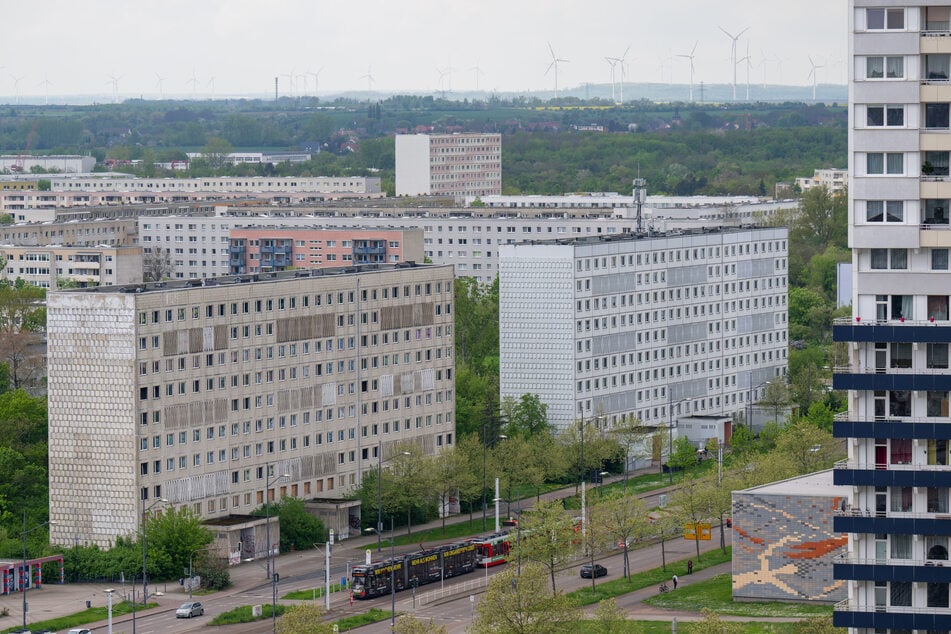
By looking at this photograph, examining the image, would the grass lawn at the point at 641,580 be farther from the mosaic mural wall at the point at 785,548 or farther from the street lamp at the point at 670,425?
the street lamp at the point at 670,425

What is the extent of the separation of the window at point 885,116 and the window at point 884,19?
2760mm

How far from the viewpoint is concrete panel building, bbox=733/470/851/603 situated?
365 ft

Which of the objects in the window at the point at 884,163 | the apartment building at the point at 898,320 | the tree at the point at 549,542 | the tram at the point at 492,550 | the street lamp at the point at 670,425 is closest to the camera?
the apartment building at the point at 898,320

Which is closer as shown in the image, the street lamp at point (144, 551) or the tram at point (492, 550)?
the street lamp at point (144, 551)

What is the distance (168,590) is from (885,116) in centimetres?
5737

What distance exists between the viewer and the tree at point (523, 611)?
92.8 meters

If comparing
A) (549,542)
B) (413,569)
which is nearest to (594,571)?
(549,542)

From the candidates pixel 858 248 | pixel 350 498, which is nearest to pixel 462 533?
pixel 350 498

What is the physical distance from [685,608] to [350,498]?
104 ft

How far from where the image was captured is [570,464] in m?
149

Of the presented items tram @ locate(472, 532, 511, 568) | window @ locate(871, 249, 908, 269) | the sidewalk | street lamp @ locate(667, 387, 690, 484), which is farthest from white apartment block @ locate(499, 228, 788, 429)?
window @ locate(871, 249, 908, 269)

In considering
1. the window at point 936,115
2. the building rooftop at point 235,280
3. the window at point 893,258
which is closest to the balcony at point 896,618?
the window at point 893,258

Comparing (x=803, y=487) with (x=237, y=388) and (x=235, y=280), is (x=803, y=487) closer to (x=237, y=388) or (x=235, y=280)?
(x=237, y=388)

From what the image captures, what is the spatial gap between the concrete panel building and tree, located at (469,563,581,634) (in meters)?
20.0
